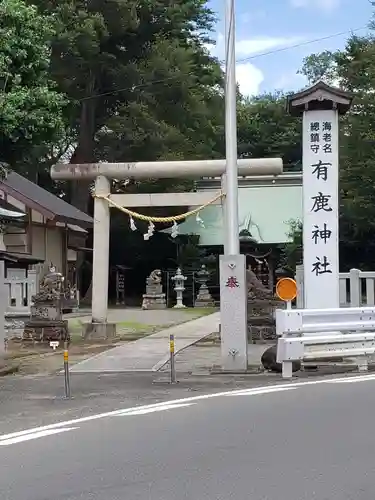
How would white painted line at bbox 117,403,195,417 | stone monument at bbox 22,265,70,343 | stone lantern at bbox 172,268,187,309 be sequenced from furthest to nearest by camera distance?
stone lantern at bbox 172,268,187,309
stone monument at bbox 22,265,70,343
white painted line at bbox 117,403,195,417

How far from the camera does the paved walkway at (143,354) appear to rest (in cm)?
1505

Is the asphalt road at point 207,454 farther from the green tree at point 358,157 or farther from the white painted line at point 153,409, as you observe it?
the green tree at point 358,157

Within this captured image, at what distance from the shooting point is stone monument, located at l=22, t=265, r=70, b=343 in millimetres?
19734

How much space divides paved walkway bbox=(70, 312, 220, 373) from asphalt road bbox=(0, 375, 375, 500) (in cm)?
495

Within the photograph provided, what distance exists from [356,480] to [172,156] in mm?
30886

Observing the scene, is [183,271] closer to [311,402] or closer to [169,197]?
[169,197]

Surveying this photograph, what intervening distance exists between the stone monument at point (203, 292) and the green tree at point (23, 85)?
20521 millimetres

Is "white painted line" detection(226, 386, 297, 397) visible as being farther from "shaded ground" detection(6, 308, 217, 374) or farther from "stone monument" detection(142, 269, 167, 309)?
"stone monument" detection(142, 269, 167, 309)

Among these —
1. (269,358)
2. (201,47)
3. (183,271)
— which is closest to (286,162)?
(201,47)

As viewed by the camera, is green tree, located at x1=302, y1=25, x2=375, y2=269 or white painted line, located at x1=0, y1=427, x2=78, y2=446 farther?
green tree, located at x1=302, y1=25, x2=375, y2=269

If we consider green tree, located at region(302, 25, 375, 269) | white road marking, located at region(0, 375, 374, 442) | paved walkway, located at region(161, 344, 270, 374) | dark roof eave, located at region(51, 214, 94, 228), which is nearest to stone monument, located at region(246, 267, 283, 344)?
paved walkway, located at region(161, 344, 270, 374)

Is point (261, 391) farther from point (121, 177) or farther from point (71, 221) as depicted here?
point (71, 221)

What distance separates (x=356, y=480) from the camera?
6.05 m

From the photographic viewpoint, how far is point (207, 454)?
7066 mm
